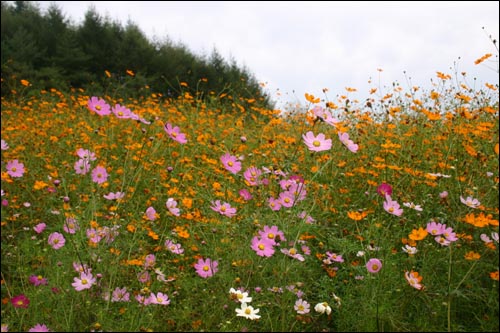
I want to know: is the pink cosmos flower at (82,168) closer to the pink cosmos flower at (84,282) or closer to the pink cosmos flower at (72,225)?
the pink cosmos flower at (72,225)

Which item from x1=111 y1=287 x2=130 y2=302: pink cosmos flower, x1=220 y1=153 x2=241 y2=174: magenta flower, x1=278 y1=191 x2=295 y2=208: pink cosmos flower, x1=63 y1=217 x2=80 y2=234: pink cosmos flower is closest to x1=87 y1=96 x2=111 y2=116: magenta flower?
x1=63 y1=217 x2=80 y2=234: pink cosmos flower

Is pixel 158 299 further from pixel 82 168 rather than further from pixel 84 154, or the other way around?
pixel 84 154

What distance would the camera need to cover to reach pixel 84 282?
133 cm

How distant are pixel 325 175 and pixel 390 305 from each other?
1.35 meters

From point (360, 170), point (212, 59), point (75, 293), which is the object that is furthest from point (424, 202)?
point (212, 59)

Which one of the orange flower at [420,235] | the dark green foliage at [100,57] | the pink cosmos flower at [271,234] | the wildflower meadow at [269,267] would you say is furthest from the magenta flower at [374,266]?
the dark green foliage at [100,57]

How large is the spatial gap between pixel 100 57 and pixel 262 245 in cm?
1077

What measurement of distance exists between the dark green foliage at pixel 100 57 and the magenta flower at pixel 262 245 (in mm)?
8427

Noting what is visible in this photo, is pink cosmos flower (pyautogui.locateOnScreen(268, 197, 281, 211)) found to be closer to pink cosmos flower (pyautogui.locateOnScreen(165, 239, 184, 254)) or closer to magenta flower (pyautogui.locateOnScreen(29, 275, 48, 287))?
pink cosmos flower (pyautogui.locateOnScreen(165, 239, 184, 254))

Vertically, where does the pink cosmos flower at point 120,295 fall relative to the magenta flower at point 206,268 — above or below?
below

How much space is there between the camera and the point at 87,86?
9.91 meters

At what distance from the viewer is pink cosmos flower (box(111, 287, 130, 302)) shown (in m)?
1.37

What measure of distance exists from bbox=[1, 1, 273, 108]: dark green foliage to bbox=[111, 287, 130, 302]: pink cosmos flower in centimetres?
849

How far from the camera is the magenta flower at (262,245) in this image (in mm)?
1377
